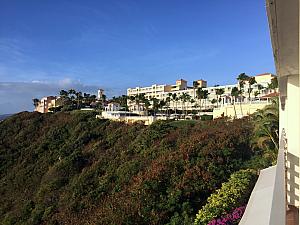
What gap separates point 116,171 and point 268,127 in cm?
953

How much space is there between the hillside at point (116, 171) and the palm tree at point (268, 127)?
1.17 meters

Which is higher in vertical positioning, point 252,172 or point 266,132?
point 266,132

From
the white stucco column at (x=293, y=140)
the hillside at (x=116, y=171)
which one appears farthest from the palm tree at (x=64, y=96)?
the white stucco column at (x=293, y=140)

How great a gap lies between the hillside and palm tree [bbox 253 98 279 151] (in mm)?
1171

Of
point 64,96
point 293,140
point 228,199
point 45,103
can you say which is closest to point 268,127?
point 228,199

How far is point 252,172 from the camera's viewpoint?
1178 cm

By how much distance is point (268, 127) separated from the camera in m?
13.5

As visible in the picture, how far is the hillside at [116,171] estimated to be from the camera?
11.6 meters

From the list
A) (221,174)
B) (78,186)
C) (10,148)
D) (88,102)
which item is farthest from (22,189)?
(88,102)

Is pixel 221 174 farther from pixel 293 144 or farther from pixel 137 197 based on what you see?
pixel 293 144

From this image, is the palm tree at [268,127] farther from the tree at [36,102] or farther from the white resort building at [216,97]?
the tree at [36,102]

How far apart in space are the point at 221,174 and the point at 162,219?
3533 mm

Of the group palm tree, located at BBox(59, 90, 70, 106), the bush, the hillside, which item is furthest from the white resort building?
the bush

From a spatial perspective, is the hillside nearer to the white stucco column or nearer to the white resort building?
the white stucco column
